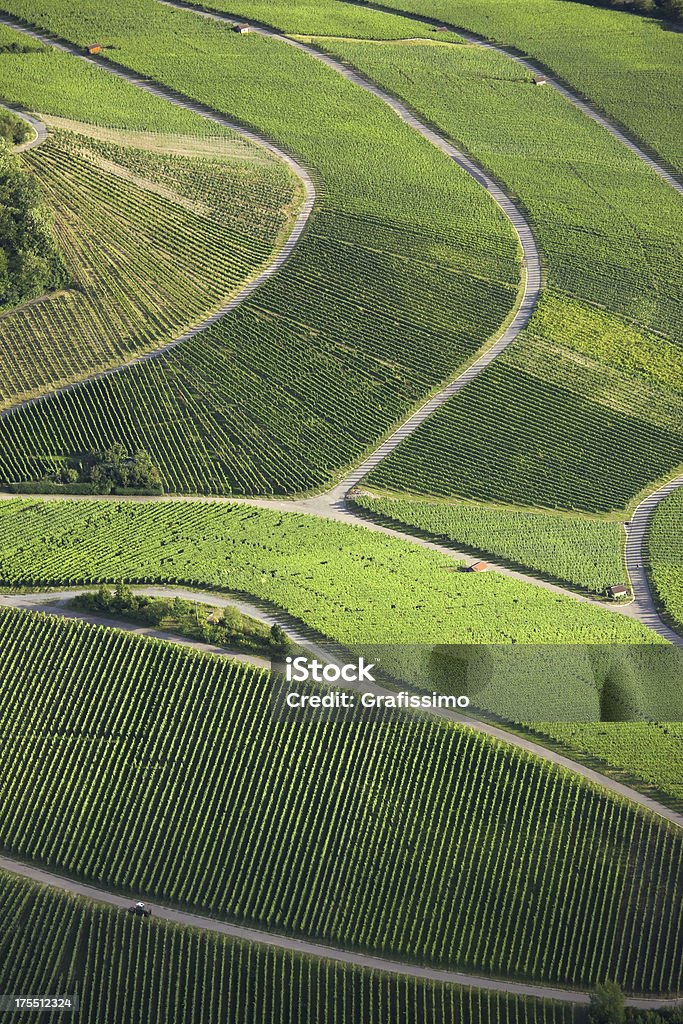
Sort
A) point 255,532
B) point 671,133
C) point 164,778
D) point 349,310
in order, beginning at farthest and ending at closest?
1. point 671,133
2. point 349,310
3. point 255,532
4. point 164,778

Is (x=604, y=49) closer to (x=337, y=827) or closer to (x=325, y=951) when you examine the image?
(x=337, y=827)

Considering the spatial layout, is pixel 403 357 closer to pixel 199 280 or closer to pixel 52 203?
pixel 199 280

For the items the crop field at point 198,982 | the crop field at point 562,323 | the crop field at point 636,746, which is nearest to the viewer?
the crop field at point 198,982

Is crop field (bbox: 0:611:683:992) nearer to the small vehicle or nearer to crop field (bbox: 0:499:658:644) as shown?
the small vehicle

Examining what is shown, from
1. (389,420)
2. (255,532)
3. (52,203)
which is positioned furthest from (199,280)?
(255,532)

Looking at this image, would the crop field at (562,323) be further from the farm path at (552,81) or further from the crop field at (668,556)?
the crop field at (668,556)

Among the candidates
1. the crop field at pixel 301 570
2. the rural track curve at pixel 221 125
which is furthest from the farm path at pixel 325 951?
the rural track curve at pixel 221 125

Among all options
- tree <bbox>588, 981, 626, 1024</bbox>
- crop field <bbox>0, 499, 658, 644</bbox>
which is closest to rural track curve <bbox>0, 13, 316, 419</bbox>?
crop field <bbox>0, 499, 658, 644</bbox>
